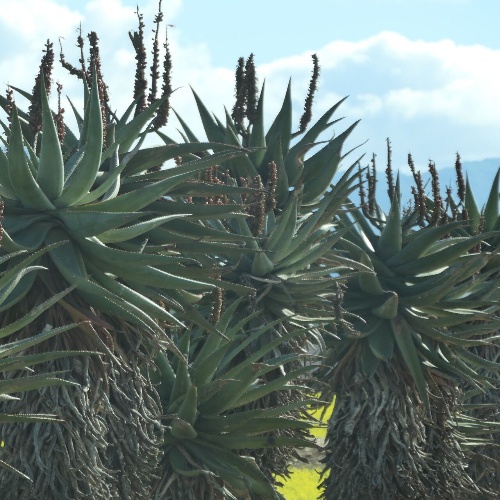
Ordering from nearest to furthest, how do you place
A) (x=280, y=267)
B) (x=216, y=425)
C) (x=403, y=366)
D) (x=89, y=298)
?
(x=89, y=298)
(x=216, y=425)
(x=280, y=267)
(x=403, y=366)

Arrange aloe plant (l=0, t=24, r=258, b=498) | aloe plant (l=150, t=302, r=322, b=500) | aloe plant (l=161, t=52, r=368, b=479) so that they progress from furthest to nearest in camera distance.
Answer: aloe plant (l=161, t=52, r=368, b=479)
aloe plant (l=150, t=302, r=322, b=500)
aloe plant (l=0, t=24, r=258, b=498)

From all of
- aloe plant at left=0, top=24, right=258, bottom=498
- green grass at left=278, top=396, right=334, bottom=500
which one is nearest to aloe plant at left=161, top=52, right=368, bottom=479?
aloe plant at left=0, top=24, right=258, bottom=498

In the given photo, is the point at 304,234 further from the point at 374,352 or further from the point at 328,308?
the point at 374,352

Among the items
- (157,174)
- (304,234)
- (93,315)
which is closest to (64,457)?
(93,315)

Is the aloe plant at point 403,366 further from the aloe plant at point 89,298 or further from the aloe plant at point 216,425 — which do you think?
the aloe plant at point 89,298

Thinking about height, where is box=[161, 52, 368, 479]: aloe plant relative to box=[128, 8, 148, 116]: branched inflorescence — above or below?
below

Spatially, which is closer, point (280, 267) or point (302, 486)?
point (280, 267)

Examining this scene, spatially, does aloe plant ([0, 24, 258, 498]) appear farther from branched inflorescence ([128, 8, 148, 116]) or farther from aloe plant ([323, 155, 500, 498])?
aloe plant ([323, 155, 500, 498])

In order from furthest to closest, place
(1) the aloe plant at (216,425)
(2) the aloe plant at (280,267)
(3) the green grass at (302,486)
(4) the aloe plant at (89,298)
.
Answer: (3) the green grass at (302,486) < (2) the aloe plant at (280,267) < (1) the aloe plant at (216,425) < (4) the aloe plant at (89,298)

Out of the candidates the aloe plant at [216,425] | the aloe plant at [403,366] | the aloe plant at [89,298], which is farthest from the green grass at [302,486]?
the aloe plant at [89,298]

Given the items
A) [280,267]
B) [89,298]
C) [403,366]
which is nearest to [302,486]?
[403,366]

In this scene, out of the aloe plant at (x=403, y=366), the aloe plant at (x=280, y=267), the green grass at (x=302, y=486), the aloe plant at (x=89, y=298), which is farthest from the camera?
the green grass at (x=302, y=486)

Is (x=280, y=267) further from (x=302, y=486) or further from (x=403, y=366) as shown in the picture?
(x=302, y=486)

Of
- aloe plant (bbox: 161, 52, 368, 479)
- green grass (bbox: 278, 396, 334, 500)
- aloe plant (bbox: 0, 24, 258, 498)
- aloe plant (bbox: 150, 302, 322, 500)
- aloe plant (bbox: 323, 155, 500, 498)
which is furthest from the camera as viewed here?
green grass (bbox: 278, 396, 334, 500)
